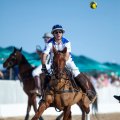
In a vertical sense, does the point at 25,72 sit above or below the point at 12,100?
above

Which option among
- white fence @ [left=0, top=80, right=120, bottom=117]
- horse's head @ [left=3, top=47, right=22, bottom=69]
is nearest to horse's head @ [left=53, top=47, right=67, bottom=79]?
horse's head @ [left=3, top=47, right=22, bottom=69]

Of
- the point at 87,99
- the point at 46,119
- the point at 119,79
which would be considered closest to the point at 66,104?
the point at 87,99

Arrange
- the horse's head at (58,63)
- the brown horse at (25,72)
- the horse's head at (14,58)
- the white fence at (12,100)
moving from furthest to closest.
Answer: the white fence at (12,100) → the horse's head at (14,58) → the brown horse at (25,72) → the horse's head at (58,63)

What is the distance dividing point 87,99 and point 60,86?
280 cm

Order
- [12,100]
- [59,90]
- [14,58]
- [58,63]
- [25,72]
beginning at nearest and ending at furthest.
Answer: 1. [58,63]
2. [59,90]
3. [25,72]
4. [14,58]
5. [12,100]

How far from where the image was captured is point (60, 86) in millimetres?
13547

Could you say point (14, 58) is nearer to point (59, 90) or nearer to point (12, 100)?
point (12, 100)

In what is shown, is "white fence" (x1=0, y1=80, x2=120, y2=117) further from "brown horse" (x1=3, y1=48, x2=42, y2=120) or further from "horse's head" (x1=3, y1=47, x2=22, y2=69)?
"brown horse" (x1=3, y1=48, x2=42, y2=120)

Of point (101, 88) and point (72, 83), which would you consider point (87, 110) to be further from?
point (101, 88)

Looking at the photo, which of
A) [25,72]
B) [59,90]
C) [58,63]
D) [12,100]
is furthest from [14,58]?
[58,63]

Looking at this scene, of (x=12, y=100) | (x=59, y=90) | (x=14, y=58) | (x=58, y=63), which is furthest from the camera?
(x=12, y=100)

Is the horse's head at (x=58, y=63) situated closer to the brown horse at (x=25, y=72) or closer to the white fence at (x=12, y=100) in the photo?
the brown horse at (x=25, y=72)

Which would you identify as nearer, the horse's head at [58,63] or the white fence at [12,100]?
the horse's head at [58,63]

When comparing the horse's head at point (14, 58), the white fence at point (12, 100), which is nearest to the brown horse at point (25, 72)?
the horse's head at point (14, 58)
